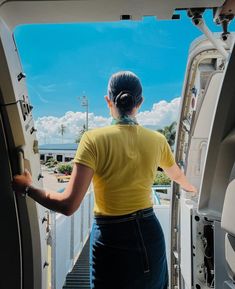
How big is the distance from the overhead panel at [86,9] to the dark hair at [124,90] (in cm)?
32

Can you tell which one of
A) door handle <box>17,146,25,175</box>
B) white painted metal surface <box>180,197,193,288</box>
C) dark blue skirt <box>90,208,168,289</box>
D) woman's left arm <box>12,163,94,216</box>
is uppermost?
door handle <box>17,146,25,175</box>

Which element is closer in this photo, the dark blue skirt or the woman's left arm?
the woman's left arm

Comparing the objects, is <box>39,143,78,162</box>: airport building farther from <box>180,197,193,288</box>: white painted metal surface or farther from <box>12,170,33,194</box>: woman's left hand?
<box>180,197,193,288</box>: white painted metal surface

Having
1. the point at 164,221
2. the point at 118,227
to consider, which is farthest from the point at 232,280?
the point at 164,221

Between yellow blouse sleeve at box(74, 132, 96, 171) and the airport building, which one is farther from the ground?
yellow blouse sleeve at box(74, 132, 96, 171)

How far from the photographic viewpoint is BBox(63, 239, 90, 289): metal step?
4.02m

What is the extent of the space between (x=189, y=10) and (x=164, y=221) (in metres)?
3.61

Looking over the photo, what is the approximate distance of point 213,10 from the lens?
4.99ft

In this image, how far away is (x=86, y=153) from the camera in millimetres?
1605

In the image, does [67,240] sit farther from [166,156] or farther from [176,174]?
[166,156]

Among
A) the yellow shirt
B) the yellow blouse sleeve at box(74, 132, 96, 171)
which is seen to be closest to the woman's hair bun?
the yellow shirt

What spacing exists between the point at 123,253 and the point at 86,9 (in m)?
1.27

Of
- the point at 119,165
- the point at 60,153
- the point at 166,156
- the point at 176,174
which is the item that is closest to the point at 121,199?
the point at 119,165

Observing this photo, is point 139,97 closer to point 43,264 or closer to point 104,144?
point 104,144
